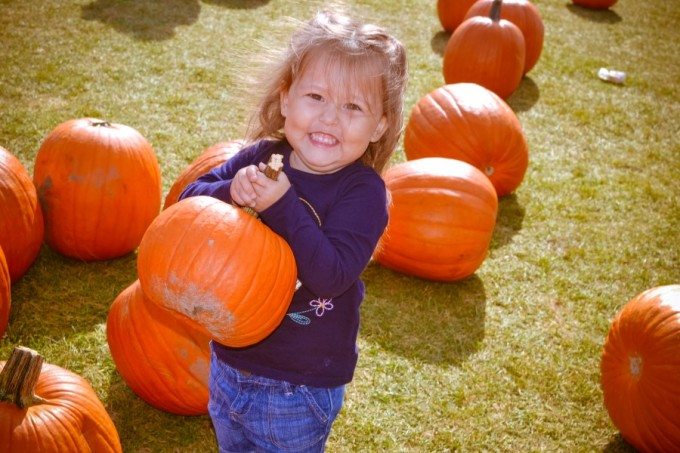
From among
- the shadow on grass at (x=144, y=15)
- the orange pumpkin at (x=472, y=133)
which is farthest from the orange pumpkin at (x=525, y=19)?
the shadow on grass at (x=144, y=15)

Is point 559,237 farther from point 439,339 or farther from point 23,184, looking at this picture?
point 23,184

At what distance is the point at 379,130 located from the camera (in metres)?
2.20

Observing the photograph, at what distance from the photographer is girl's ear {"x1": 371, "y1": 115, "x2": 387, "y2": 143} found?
2.18 m

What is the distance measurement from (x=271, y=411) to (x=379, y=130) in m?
1.06

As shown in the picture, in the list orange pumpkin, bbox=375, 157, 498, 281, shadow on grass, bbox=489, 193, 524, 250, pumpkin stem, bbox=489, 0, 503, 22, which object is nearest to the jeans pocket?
orange pumpkin, bbox=375, 157, 498, 281

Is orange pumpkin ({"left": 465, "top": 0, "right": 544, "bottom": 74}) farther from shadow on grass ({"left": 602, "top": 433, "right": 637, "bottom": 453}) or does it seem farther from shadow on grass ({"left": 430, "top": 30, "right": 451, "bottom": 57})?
shadow on grass ({"left": 602, "top": 433, "right": 637, "bottom": 453})

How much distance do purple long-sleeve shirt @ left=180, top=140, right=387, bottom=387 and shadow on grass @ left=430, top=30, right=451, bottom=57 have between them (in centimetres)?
716

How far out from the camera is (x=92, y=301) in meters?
3.69

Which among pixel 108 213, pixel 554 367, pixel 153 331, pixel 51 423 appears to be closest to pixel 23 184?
pixel 108 213

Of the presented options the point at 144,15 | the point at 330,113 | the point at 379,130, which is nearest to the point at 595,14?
the point at 144,15

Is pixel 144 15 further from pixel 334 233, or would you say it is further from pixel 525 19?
pixel 334 233

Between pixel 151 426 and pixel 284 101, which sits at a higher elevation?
pixel 284 101

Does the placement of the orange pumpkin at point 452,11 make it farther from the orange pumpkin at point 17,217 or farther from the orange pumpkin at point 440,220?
the orange pumpkin at point 17,217

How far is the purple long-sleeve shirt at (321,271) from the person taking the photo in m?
1.87
